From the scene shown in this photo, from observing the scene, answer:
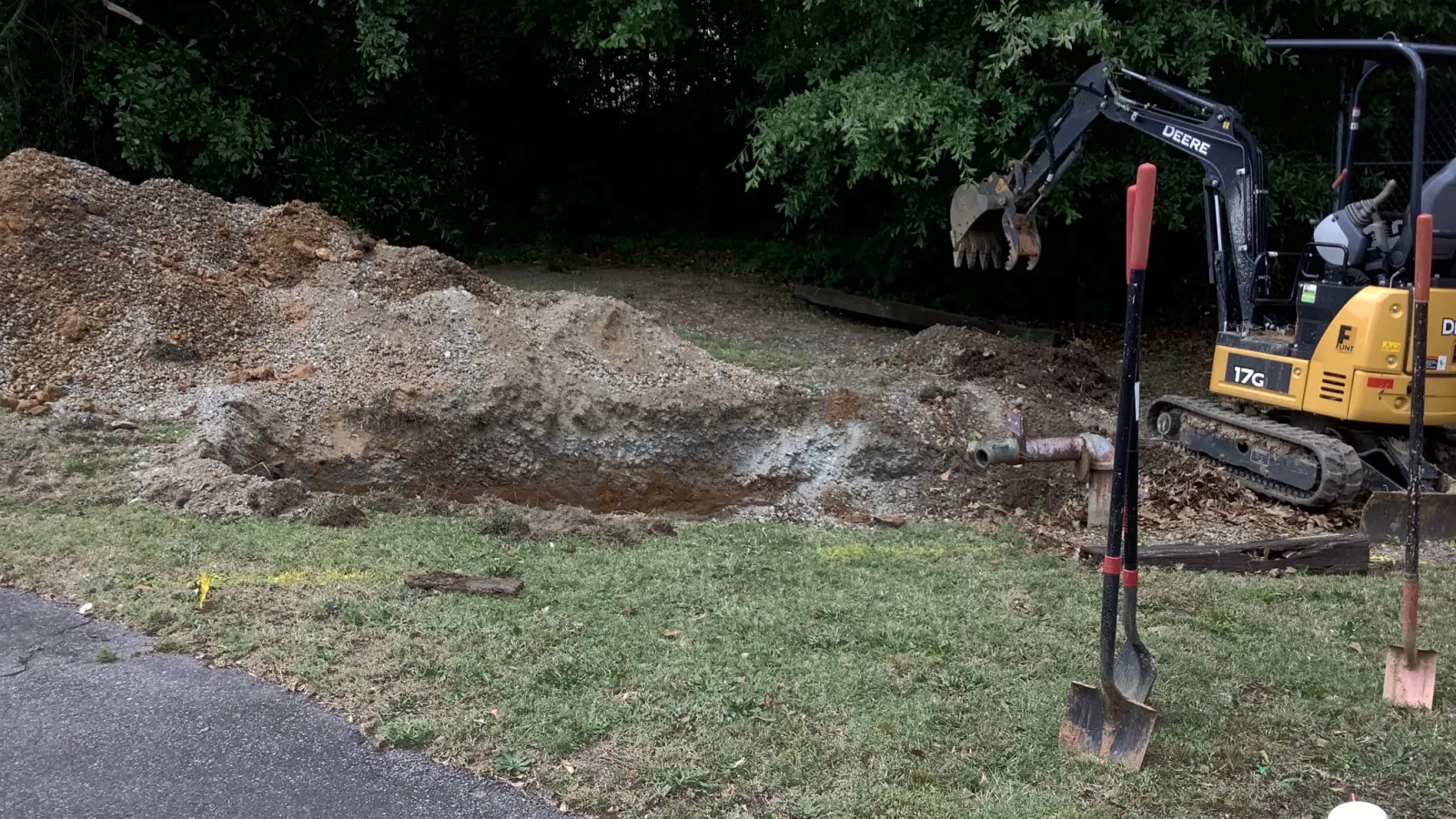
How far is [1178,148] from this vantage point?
9172mm

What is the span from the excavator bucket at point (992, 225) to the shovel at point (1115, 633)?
5.83m

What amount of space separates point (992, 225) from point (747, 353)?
2.88 m

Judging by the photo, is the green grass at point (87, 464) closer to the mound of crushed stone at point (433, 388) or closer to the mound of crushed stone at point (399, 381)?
the mound of crushed stone at point (433, 388)

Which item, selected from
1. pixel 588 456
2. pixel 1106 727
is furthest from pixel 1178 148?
pixel 1106 727

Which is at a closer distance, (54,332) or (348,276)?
(54,332)

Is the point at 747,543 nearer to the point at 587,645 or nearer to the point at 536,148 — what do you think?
the point at 587,645

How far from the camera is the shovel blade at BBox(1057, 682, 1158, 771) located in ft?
12.8

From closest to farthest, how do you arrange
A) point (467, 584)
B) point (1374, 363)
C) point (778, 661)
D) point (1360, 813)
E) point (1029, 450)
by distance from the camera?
point (1360, 813) < point (778, 661) < point (467, 584) < point (1029, 450) < point (1374, 363)

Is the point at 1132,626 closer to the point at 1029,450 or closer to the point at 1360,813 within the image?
the point at 1360,813

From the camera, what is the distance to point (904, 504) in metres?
8.37

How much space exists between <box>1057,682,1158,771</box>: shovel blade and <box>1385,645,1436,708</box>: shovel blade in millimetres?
1187

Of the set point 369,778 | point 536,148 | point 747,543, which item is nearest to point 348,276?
point 747,543

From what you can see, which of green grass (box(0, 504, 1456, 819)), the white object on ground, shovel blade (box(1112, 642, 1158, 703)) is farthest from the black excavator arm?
the white object on ground

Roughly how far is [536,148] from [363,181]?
4.56 meters
